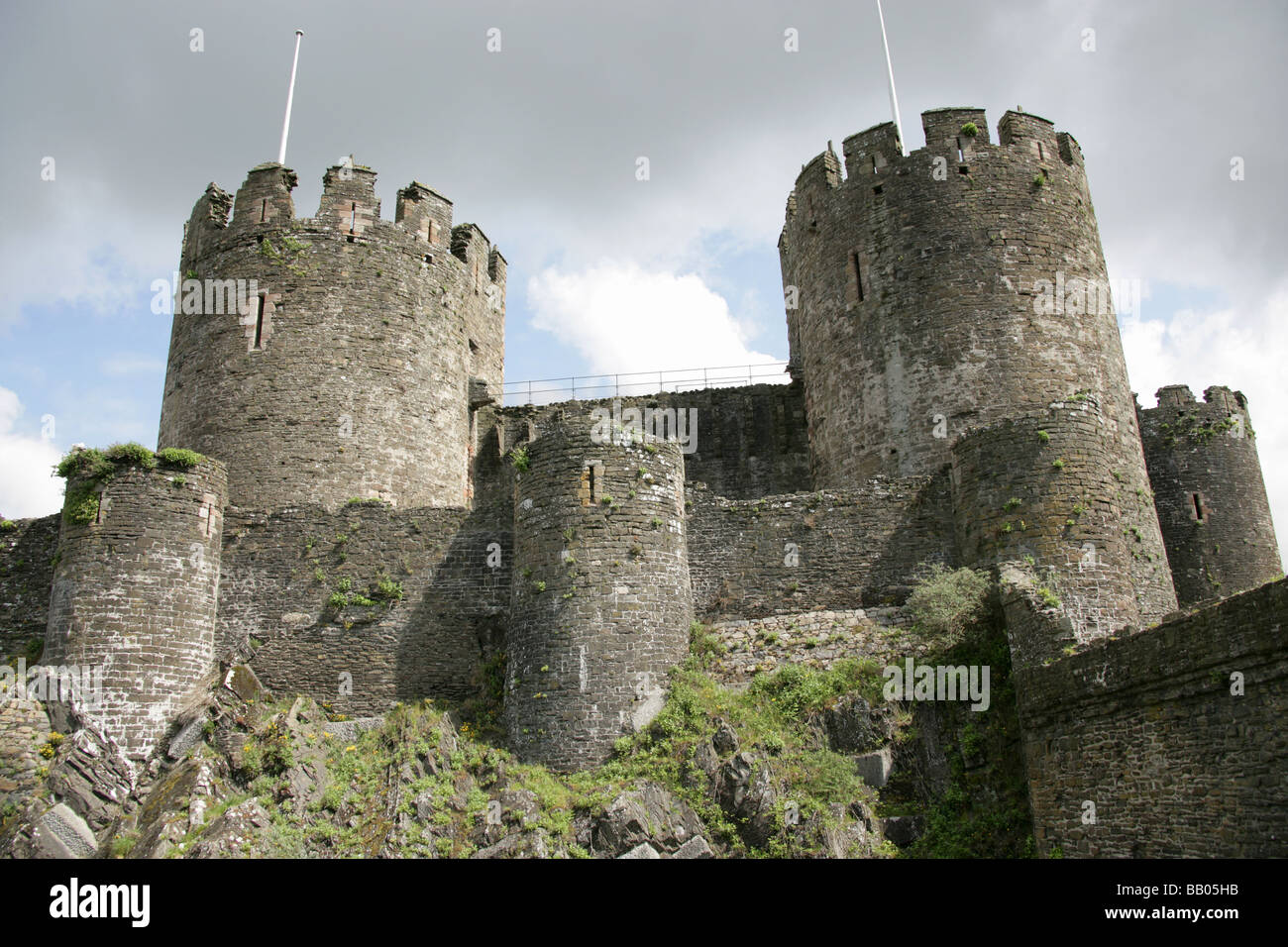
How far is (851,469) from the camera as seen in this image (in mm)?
21750

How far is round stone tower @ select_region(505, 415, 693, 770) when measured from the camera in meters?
15.8

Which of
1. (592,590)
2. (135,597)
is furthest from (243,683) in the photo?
(592,590)

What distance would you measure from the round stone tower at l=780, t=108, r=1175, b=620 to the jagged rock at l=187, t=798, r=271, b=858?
12917 mm

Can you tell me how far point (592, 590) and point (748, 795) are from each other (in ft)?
13.5

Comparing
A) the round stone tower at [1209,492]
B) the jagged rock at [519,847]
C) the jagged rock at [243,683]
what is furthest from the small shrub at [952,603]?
the jagged rock at [243,683]

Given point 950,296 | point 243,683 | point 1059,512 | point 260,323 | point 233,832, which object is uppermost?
point 260,323

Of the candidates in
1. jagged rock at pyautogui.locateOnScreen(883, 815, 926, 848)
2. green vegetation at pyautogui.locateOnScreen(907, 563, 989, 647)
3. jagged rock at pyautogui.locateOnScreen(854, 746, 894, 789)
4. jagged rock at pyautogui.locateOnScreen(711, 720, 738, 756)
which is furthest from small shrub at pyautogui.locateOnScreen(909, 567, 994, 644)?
jagged rock at pyautogui.locateOnScreen(711, 720, 738, 756)

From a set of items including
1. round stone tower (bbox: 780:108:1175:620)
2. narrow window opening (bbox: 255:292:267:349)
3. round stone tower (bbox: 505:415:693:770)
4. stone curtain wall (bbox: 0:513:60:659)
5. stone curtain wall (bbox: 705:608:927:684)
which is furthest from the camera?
narrow window opening (bbox: 255:292:267:349)

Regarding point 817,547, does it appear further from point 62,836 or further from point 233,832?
point 62,836

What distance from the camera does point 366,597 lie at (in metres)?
19.0

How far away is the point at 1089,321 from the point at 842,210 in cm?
568

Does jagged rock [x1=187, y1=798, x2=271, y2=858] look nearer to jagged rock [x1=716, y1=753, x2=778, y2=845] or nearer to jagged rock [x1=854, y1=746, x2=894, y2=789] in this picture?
jagged rock [x1=716, y1=753, x2=778, y2=845]

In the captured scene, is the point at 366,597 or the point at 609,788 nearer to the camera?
the point at 609,788

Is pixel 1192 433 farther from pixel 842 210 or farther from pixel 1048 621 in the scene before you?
pixel 1048 621
